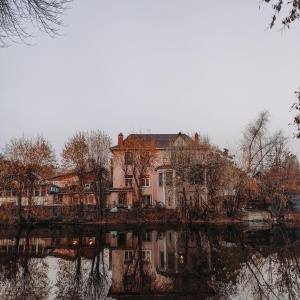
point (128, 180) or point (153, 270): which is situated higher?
point (128, 180)

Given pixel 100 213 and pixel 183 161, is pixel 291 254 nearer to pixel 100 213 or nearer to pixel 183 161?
pixel 183 161

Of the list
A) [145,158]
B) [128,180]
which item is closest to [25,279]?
[145,158]

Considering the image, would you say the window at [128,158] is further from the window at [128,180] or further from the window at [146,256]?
the window at [146,256]

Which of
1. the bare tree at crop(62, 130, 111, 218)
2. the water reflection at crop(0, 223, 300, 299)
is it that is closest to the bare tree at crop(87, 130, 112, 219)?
the bare tree at crop(62, 130, 111, 218)

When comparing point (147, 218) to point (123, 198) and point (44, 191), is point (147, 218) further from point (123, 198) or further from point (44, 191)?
point (44, 191)

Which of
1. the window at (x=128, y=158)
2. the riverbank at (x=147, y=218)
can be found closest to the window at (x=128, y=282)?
the riverbank at (x=147, y=218)

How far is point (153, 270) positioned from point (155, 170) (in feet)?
105

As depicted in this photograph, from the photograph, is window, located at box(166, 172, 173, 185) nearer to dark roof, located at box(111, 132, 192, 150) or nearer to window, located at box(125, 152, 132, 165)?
dark roof, located at box(111, 132, 192, 150)

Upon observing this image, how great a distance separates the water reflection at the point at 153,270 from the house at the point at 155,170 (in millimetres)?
16055

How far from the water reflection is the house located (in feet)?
52.7

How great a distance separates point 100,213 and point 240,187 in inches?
674

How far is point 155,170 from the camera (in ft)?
151

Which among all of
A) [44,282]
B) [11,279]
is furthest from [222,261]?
[11,279]

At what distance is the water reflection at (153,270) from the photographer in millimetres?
10586
